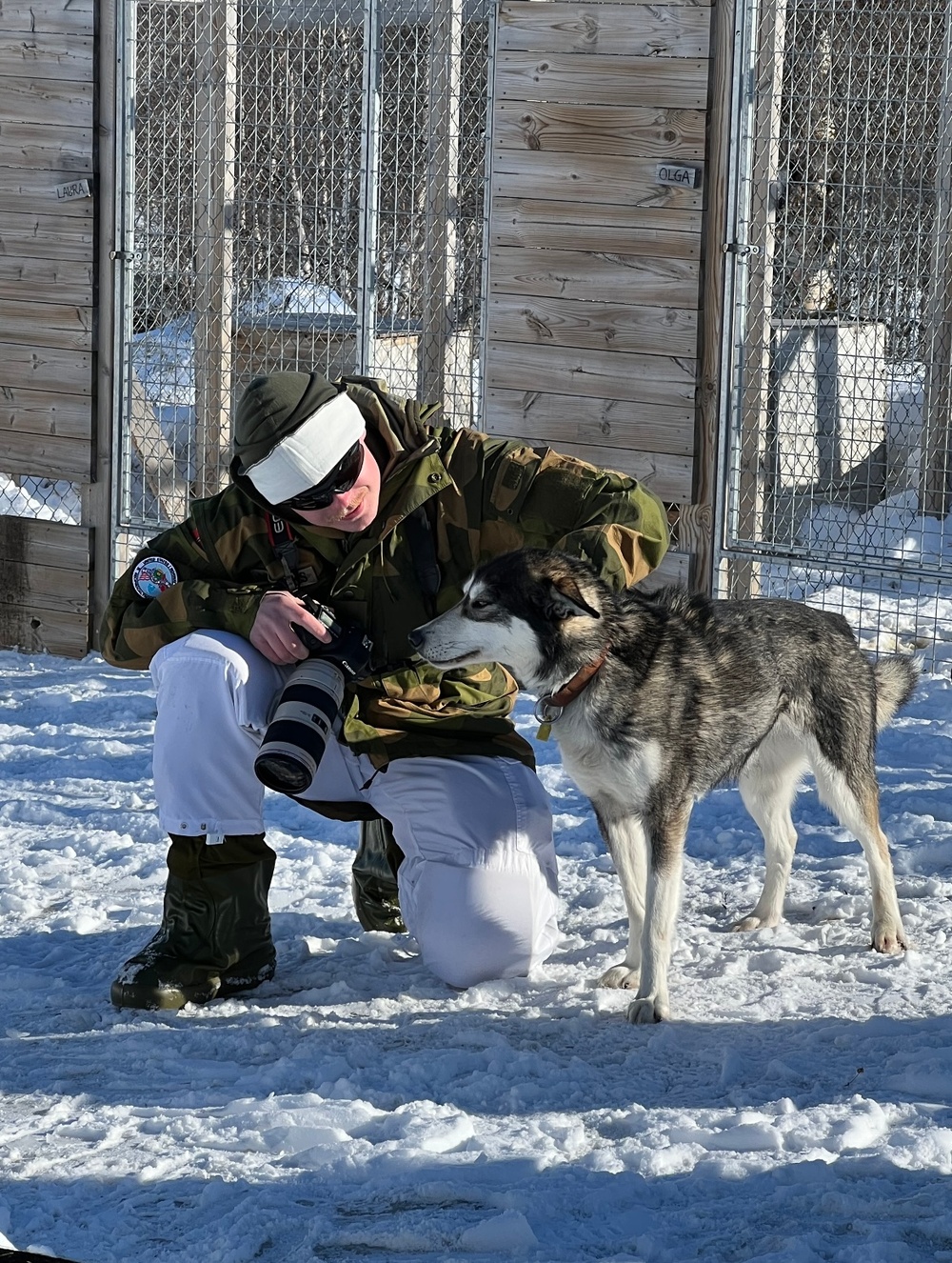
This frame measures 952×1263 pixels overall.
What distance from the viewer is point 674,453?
6.37 m

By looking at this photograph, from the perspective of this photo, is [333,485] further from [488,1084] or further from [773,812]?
[773,812]

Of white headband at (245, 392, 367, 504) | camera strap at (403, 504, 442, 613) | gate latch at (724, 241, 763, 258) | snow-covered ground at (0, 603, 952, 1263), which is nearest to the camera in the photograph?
snow-covered ground at (0, 603, 952, 1263)

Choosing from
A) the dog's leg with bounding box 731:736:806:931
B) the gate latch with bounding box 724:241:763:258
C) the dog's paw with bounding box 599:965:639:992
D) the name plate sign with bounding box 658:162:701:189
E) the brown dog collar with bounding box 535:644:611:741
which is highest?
the name plate sign with bounding box 658:162:701:189

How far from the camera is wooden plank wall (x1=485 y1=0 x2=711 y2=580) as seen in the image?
6.21 meters

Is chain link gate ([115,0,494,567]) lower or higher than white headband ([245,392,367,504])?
higher

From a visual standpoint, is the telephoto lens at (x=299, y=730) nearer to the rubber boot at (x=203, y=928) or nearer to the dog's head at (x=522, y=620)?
the dog's head at (x=522, y=620)

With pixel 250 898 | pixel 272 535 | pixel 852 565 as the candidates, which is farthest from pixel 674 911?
pixel 852 565

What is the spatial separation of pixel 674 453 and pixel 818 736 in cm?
268

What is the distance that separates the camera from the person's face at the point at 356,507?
3.48 meters

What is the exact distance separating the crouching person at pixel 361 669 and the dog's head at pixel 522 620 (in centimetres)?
15

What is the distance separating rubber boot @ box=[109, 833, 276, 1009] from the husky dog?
27.5 inches

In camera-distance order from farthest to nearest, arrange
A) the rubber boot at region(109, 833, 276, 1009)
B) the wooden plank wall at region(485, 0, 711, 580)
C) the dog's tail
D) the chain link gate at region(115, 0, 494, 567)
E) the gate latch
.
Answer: the chain link gate at region(115, 0, 494, 567) < the wooden plank wall at region(485, 0, 711, 580) < the gate latch < the dog's tail < the rubber boot at region(109, 833, 276, 1009)

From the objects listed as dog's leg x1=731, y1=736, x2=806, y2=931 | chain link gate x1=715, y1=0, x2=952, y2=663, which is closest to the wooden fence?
chain link gate x1=715, y1=0, x2=952, y2=663

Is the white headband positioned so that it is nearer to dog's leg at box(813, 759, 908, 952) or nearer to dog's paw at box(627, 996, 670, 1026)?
dog's paw at box(627, 996, 670, 1026)
